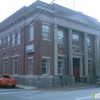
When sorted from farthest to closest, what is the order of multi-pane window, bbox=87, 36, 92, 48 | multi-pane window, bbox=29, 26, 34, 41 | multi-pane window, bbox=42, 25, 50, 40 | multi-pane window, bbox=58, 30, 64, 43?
1. multi-pane window, bbox=87, 36, 92, 48
2. multi-pane window, bbox=58, 30, 64, 43
3. multi-pane window, bbox=29, 26, 34, 41
4. multi-pane window, bbox=42, 25, 50, 40

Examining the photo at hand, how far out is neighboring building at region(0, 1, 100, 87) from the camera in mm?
23219

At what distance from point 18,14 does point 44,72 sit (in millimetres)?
10012

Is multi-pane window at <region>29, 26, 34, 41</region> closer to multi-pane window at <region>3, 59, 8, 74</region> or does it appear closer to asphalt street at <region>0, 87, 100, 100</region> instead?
multi-pane window at <region>3, 59, 8, 74</region>

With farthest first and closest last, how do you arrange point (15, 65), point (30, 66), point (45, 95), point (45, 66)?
point (15, 65), point (30, 66), point (45, 66), point (45, 95)

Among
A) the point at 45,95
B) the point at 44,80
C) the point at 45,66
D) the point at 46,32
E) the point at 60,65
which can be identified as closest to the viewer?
the point at 45,95

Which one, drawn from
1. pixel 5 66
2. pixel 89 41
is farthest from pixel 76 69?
pixel 5 66

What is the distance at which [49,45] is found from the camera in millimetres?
23875

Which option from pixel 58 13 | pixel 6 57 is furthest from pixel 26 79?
pixel 58 13

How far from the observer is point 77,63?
2866cm

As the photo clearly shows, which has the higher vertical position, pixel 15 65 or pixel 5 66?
pixel 15 65

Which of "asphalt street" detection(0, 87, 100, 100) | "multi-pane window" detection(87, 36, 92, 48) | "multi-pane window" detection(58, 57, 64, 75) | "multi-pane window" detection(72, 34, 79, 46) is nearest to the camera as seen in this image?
"asphalt street" detection(0, 87, 100, 100)

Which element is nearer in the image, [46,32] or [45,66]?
[45,66]

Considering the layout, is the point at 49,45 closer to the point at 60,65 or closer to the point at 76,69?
the point at 60,65

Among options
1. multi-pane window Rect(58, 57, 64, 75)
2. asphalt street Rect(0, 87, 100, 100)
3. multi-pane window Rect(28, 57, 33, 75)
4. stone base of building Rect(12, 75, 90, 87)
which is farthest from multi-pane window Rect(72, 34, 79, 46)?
asphalt street Rect(0, 87, 100, 100)
